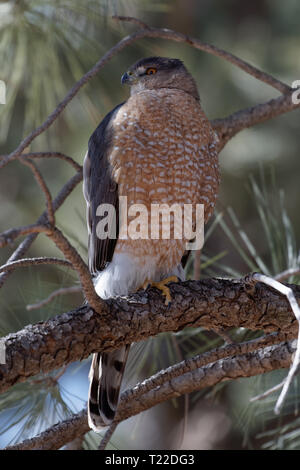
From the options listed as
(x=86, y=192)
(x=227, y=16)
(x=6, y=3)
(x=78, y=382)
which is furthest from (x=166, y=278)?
(x=227, y=16)

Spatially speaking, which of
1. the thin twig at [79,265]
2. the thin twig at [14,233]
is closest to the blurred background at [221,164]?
the thin twig at [79,265]

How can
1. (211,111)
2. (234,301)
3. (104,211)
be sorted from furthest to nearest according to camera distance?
(211,111), (104,211), (234,301)

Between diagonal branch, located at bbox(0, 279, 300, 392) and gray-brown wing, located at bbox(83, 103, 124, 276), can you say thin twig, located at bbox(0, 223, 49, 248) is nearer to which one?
diagonal branch, located at bbox(0, 279, 300, 392)

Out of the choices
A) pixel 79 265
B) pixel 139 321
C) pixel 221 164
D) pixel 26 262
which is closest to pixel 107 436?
pixel 139 321

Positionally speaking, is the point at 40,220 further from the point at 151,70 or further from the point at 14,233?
the point at 151,70

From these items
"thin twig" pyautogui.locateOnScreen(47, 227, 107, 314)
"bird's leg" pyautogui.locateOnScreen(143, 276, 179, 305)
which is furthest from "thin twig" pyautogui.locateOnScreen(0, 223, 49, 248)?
"bird's leg" pyautogui.locateOnScreen(143, 276, 179, 305)

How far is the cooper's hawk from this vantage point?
343 centimetres

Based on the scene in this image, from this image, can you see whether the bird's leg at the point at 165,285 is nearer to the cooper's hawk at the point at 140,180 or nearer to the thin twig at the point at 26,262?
the cooper's hawk at the point at 140,180

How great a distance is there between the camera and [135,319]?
293cm

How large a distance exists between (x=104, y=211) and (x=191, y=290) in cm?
66

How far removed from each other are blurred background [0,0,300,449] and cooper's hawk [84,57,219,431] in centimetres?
23

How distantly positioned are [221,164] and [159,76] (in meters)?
3.71

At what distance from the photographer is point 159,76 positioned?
3980 mm
